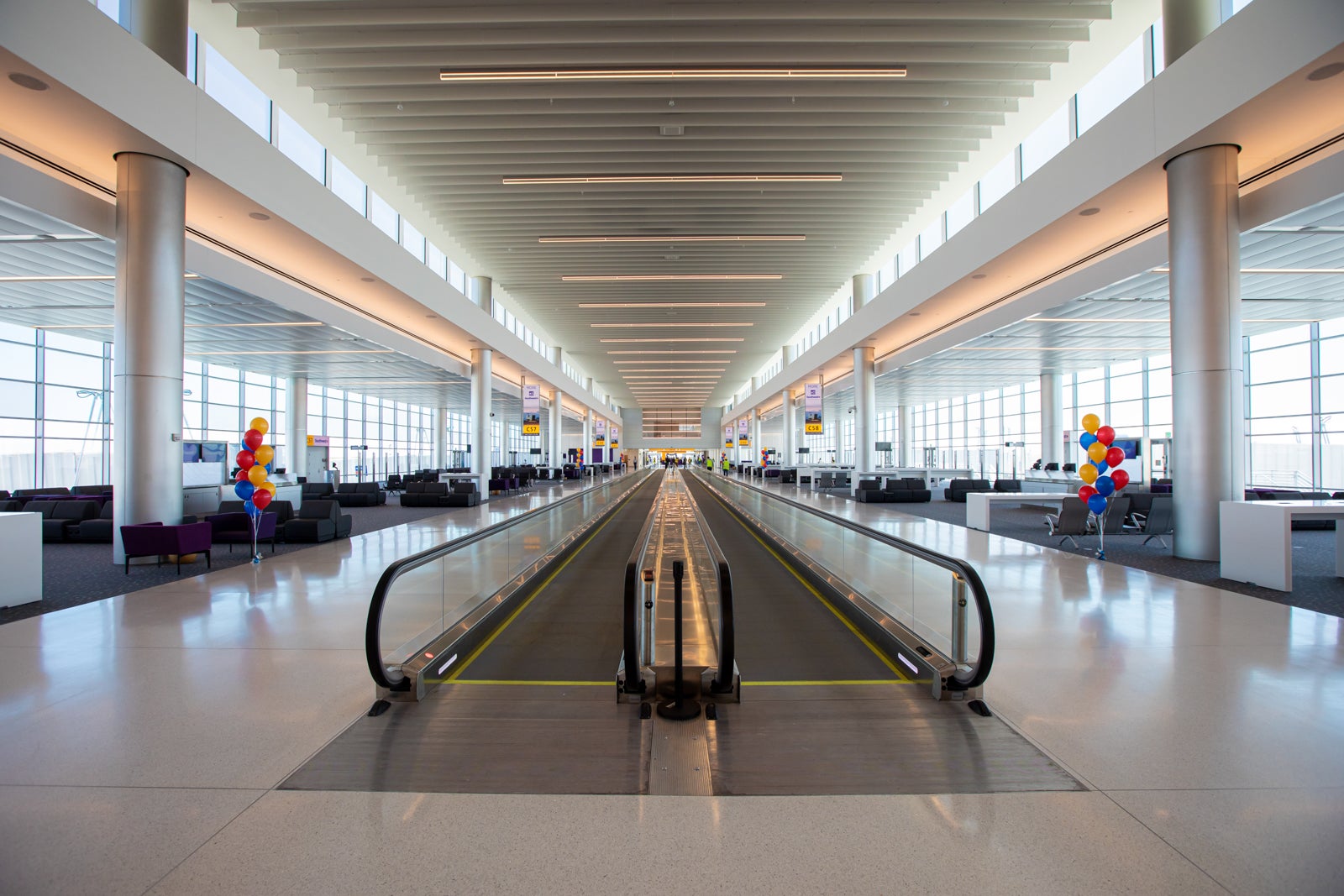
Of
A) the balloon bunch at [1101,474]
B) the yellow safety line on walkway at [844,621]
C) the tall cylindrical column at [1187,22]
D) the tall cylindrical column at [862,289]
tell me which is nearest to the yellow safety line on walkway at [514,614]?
the yellow safety line on walkway at [844,621]

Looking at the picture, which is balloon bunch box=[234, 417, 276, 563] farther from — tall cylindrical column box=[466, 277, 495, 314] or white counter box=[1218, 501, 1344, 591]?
white counter box=[1218, 501, 1344, 591]

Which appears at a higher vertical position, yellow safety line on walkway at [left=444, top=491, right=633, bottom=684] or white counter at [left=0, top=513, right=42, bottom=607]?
white counter at [left=0, top=513, right=42, bottom=607]

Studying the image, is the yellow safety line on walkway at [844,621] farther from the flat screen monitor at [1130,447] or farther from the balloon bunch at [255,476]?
the flat screen monitor at [1130,447]

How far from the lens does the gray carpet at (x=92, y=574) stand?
6621 millimetres

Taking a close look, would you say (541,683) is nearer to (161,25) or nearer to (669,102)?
(669,102)

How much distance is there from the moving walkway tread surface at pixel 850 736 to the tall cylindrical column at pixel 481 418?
1751 cm

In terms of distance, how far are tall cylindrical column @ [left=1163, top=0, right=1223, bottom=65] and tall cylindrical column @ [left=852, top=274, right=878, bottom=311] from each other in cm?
1291

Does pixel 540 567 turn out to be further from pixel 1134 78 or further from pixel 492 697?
pixel 1134 78

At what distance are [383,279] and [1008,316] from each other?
51.2 ft

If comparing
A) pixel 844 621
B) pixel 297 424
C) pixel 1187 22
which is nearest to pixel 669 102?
pixel 1187 22

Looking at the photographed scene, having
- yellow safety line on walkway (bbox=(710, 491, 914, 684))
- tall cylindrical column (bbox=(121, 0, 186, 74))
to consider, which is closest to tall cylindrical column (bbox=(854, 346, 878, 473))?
yellow safety line on walkway (bbox=(710, 491, 914, 684))

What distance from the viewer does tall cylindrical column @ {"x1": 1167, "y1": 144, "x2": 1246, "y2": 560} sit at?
→ 805 centimetres

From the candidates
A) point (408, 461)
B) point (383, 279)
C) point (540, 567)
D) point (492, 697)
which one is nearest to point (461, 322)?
point (383, 279)

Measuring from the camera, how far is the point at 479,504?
66.7ft
